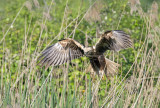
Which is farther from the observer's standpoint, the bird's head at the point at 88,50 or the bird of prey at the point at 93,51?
the bird's head at the point at 88,50

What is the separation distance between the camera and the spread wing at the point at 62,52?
4.21 meters

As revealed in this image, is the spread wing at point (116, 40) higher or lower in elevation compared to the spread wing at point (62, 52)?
higher

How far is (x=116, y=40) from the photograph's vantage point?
13.2ft

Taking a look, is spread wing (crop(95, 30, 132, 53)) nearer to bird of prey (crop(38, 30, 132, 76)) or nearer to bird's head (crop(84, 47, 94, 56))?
bird of prey (crop(38, 30, 132, 76))

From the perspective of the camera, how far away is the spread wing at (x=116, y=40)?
155 inches

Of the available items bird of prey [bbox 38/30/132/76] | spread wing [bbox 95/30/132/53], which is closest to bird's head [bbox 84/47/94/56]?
bird of prey [bbox 38/30/132/76]

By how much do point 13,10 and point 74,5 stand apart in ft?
5.85

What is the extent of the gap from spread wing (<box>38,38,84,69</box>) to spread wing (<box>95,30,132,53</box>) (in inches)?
12.9

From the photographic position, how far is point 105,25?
5391 mm

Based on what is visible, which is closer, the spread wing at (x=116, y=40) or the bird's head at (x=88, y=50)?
the spread wing at (x=116, y=40)

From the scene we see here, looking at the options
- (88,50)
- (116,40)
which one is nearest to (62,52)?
(88,50)

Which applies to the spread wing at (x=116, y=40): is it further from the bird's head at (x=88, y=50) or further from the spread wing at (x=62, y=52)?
the spread wing at (x=62, y=52)

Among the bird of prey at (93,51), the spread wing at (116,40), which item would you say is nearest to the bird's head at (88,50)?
the bird of prey at (93,51)

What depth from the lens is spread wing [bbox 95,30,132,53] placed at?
393 centimetres
